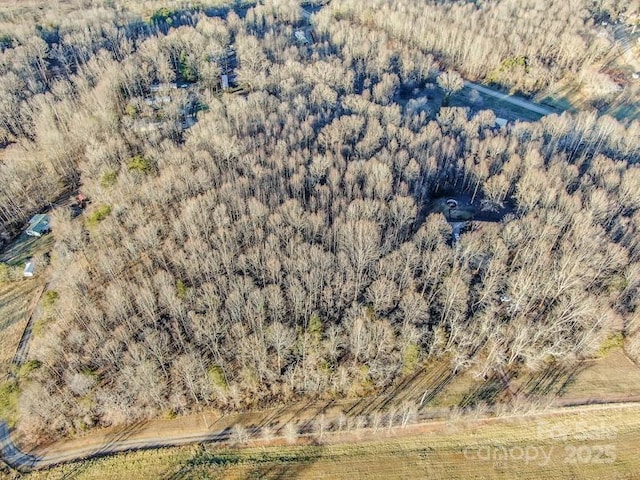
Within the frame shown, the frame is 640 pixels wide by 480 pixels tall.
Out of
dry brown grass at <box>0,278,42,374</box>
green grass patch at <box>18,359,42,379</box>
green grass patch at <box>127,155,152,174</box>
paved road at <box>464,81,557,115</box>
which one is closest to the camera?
green grass patch at <box>18,359,42,379</box>

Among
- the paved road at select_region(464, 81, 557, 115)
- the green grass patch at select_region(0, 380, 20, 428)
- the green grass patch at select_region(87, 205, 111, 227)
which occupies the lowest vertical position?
the green grass patch at select_region(0, 380, 20, 428)

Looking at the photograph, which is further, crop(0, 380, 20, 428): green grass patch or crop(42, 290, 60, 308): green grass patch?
crop(42, 290, 60, 308): green grass patch

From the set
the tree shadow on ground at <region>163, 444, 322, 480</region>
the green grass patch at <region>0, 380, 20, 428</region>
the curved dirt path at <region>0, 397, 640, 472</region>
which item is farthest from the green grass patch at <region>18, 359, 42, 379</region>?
the tree shadow on ground at <region>163, 444, 322, 480</region>

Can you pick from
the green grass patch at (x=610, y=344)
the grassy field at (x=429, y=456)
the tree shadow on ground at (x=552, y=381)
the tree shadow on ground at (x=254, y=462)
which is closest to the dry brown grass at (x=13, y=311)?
the grassy field at (x=429, y=456)

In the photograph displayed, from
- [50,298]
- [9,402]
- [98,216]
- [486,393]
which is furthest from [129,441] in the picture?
[486,393]

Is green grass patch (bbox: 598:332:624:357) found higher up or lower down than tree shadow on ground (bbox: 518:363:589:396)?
higher up

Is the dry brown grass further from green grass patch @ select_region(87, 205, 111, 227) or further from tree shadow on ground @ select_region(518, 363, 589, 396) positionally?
tree shadow on ground @ select_region(518, 363, 589, 396)

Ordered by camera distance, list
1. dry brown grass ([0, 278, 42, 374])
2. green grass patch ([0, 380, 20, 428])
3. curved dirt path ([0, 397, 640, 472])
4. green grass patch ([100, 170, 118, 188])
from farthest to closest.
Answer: green grass patch ([100, 170, 118, 188])
dry brown grass ([0, 278, 42, 374])
green grass patch ([0, 380, 20, 428])
curved dirt path ([0, 397, 640, 472])
